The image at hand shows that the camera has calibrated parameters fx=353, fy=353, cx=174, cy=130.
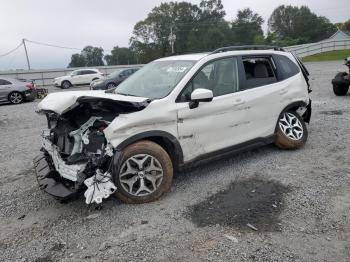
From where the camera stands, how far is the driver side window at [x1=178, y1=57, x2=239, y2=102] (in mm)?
4715

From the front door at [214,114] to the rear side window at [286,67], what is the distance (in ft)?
3.63

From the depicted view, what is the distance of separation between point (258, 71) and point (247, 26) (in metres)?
87.2

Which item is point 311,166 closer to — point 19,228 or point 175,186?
point 175,186

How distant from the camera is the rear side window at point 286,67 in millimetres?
6000

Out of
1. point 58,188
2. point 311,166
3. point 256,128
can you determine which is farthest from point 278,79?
point 58,188

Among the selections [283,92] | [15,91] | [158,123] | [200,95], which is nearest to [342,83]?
[283,92]

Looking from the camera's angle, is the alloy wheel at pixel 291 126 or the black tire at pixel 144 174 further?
the alloy wheel at pixel 291 126

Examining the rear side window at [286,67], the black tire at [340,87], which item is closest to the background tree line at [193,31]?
the black tire at [340,87]

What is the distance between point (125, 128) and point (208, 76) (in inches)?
59.6

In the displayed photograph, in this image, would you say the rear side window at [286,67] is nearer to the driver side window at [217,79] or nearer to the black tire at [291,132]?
the black tire at [291,132]

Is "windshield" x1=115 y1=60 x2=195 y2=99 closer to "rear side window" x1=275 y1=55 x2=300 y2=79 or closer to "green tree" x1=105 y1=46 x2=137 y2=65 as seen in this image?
"rear side window" x1=275 y1=55 x2=300 y2=79

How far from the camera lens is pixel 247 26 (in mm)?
87562

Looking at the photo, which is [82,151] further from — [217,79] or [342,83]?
[342,83]

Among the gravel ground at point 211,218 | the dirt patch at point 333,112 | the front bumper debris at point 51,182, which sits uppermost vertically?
the front bumper debris at point 51,182
